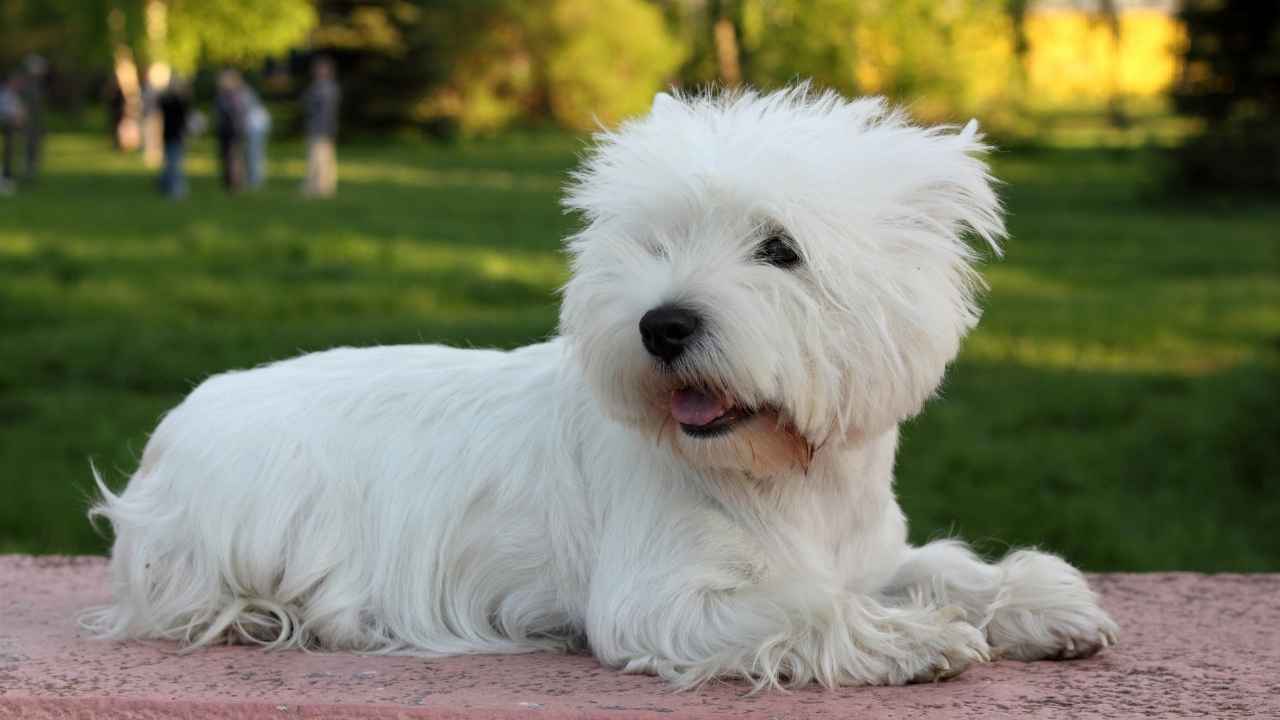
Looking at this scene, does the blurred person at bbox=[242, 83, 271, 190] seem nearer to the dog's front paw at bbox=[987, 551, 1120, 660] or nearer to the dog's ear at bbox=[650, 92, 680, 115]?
the dog's ear at bbox=[650, 92, 680, 115]

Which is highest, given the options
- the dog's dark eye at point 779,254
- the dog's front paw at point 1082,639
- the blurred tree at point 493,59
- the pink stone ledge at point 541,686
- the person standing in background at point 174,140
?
the blurred tree at point 493,59

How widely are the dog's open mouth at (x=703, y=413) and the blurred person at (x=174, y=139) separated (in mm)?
29992

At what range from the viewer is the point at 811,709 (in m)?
4.00

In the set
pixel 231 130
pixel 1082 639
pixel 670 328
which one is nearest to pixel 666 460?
pixel 670 328

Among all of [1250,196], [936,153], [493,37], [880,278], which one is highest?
[493,37]

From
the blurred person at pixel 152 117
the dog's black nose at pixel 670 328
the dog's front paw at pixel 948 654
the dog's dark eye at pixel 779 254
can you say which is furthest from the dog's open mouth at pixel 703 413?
the blurred person at pixel 152 117

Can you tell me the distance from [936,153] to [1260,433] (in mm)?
8382

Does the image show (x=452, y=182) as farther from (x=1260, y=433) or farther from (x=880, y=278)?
(x=880, y=278)

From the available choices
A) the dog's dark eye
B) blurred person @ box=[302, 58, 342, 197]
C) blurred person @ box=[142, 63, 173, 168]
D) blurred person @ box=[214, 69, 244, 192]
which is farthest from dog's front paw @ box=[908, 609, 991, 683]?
blurred person @ box=[142, 63, 173, 168]

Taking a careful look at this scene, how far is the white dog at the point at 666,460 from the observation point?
4148 millimetres

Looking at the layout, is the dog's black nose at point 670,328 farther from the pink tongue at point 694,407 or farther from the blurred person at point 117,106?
the blurred person at point 117,106

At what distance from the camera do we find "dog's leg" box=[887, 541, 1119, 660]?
15.3 ft

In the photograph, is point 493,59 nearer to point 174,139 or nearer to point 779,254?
point 174,139

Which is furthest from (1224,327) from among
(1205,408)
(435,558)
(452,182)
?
(452,182)
